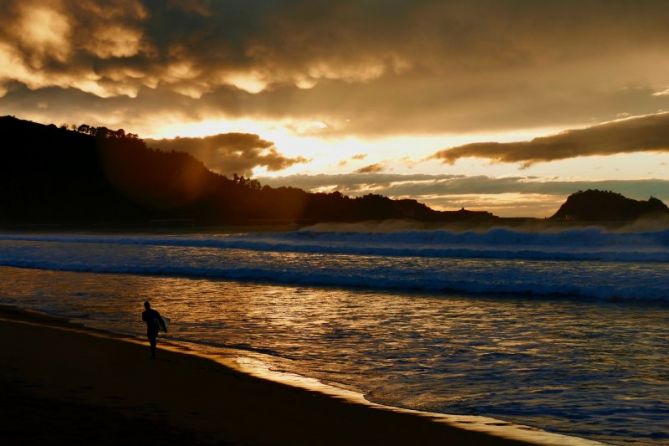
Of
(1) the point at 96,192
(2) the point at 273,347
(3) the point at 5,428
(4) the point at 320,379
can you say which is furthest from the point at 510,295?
(1) the point at 96,192

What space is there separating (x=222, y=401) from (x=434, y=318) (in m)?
9.42

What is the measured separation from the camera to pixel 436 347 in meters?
13.5

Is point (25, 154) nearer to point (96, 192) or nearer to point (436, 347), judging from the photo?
point (96, 192)

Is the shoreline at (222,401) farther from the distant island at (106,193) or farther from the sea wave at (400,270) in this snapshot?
the distant island at (106,193)

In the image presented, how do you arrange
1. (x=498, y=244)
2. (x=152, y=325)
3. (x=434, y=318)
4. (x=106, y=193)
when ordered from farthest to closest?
1. (x=106, y=193)
2. (x=498, y=244)
3. (x=434, y=318)
4. (x=152, y=325)

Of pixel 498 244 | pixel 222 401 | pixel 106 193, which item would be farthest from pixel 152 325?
pixel 106 193

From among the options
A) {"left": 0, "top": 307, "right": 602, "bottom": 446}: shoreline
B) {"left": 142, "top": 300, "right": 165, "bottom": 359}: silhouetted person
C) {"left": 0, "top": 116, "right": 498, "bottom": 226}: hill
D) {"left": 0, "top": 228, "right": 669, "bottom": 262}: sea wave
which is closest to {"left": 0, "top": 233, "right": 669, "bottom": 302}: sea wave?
{"left": 0, "top": 228, "right": 669, "bottom": 262}: sea wave

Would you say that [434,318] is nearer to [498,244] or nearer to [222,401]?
[222,401]

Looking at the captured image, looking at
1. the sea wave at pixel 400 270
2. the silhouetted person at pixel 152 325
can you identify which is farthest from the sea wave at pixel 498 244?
the silhouetted person at pixel 152 325

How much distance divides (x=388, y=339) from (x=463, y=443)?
686 cm

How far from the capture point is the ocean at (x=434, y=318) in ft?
32.2

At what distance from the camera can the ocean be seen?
9.83 meters

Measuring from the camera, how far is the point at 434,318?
58.3ft

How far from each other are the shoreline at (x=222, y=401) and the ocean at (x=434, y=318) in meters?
0.62
